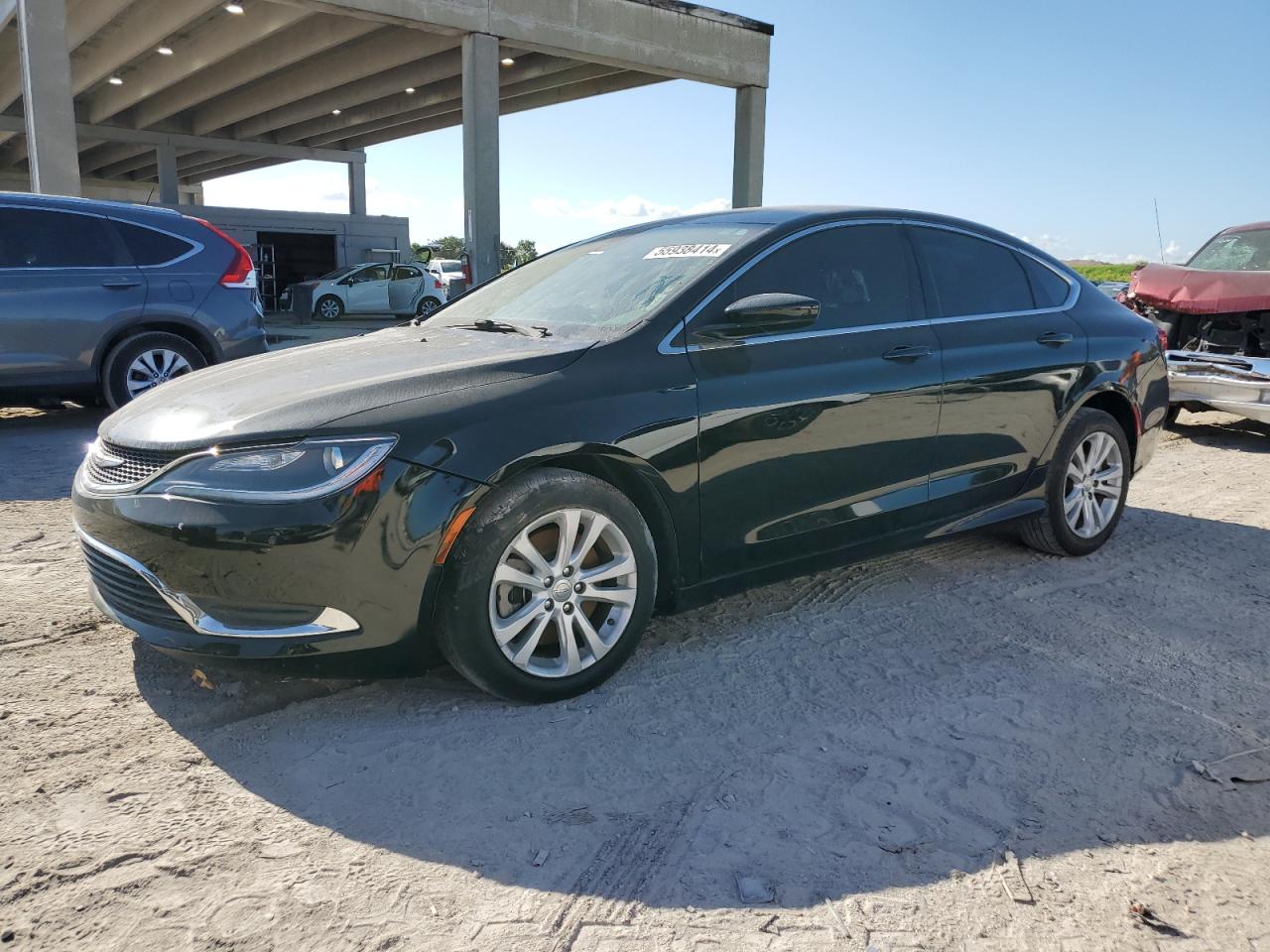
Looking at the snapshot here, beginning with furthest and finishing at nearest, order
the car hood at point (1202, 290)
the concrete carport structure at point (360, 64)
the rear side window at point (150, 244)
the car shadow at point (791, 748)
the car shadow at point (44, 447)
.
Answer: the concrete carport structure at point (360, 64) → the car hood at point (1202, 290) → the rear side window at point (150, 244) → the car shadow at point (44, 447) → the car shadow at point (791, 748)

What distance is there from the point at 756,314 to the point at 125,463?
2082 millimetres

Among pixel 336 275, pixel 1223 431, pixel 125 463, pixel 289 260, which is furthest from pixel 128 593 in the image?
pixel 289 260

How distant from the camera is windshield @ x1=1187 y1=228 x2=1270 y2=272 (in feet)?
27.9

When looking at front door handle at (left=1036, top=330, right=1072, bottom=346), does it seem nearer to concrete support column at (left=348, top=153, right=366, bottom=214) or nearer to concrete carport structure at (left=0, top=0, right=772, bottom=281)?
concrete carport structure at (left=0, top=0, right=772, bottom=281)

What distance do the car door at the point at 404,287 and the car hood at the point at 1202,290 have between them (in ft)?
63.3

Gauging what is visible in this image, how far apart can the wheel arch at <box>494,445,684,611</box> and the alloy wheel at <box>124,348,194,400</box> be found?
18.6ft

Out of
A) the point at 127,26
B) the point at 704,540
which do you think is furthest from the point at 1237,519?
the point at 127,26

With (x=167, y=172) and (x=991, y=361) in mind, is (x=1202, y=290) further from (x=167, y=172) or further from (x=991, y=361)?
(x=167, y=172)

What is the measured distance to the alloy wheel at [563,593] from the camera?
9.87 feet

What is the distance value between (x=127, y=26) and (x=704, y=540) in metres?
22.0

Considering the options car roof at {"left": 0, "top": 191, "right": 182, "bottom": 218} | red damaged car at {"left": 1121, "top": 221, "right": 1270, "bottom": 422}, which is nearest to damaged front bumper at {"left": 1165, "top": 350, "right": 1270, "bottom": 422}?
red damaged car at {"left": 1121, "top": 221, "right": 1270, "bottom": 422}

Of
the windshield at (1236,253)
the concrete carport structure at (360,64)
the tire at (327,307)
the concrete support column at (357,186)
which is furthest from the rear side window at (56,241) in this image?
the concrete support column at (357,186)

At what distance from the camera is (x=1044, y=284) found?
4.74 m

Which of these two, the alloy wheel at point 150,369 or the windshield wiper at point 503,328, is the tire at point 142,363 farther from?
the windshield wiper at point 503,328
